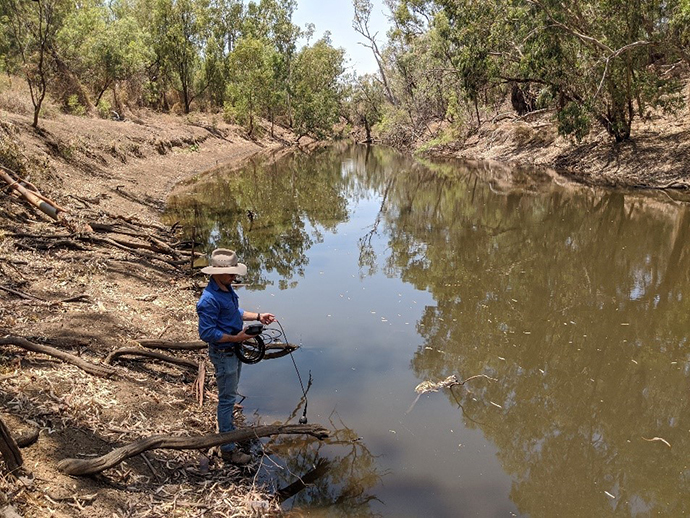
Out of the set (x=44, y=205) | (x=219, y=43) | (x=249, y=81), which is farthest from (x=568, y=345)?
(x=219, y=43)

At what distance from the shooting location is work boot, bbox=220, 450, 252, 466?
181 inches

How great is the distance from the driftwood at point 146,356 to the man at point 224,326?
1.55m

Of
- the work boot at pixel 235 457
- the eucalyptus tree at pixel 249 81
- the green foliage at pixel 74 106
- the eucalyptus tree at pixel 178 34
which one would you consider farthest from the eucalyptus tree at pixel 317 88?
the work boot at pixel 235 457

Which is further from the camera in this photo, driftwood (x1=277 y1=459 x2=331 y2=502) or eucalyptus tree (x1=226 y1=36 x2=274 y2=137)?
eucalyptus tree (x1=226 y1=36 x2=274 y2=137)

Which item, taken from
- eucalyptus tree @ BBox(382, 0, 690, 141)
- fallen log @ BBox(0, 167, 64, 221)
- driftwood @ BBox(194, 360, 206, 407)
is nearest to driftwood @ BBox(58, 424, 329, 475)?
driftwood @ BBox(194, 360, 206, 407)

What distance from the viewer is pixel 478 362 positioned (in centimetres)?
711

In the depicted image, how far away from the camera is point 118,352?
555 cm

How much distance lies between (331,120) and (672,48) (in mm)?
39339

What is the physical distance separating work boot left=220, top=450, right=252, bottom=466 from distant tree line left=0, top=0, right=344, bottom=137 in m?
23.8

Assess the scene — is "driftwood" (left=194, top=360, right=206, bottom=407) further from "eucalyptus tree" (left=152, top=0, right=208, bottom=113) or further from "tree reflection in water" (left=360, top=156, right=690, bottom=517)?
"eucalyptus tree" (left=152, top=0, right=208, bottom=113)

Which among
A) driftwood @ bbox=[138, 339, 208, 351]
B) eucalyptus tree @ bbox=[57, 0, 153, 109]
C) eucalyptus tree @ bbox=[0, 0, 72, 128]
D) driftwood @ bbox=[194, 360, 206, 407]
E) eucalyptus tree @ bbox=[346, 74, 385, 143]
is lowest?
driftwood @ bbox=[194, 360, 206, 407]

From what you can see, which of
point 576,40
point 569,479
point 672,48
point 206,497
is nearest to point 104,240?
point 206,497

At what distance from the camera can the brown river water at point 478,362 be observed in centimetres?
480

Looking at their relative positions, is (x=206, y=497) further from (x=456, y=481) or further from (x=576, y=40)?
(x=576, y=40)
